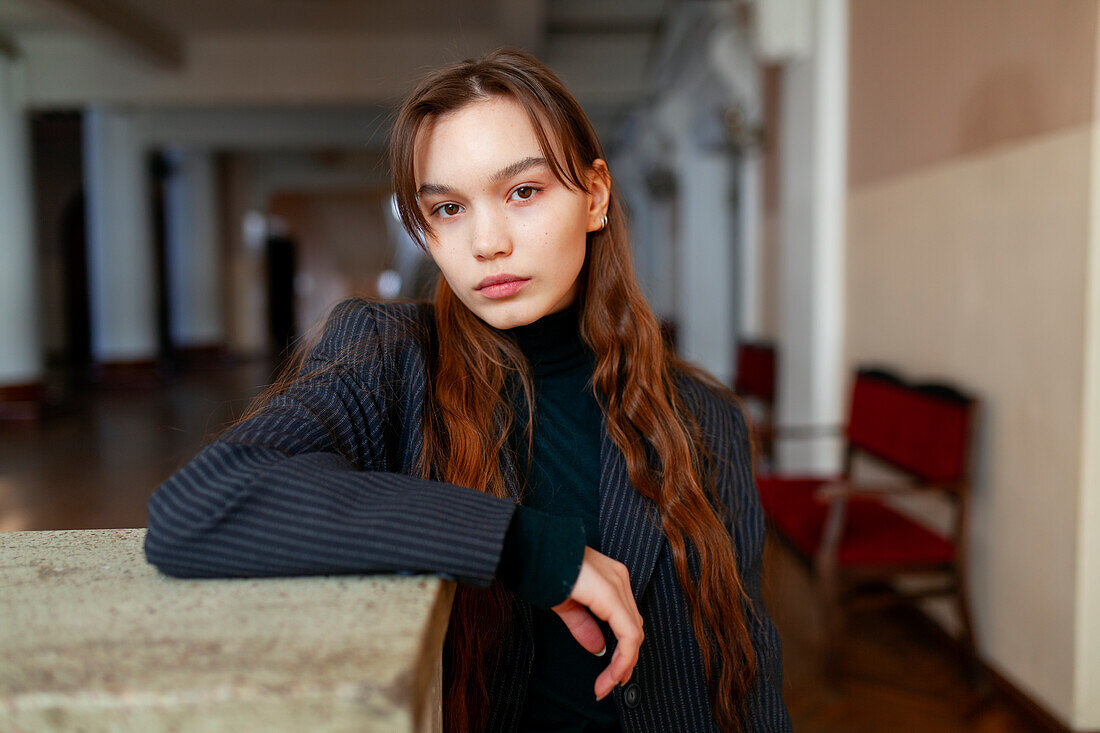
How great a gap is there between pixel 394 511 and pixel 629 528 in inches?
18.5

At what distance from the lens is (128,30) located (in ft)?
25.1

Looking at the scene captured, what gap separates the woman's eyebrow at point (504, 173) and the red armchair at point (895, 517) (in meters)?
1.84

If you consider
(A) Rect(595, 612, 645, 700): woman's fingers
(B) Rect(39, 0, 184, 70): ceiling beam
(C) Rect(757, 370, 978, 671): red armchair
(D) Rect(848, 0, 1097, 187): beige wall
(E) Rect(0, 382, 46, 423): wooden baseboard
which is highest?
(B) Rect(39, 0, 184, 70): ceiling beam

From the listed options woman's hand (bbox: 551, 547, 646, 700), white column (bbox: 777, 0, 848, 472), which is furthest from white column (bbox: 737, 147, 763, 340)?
woman's hand (bbox: 551, 547, 646, 700)

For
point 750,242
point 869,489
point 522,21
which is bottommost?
point 869,489

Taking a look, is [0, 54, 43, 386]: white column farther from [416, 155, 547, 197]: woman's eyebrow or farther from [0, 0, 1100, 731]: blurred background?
[416, 155, 547, 197]: woman's eyebrow

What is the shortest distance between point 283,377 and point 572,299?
45 cm

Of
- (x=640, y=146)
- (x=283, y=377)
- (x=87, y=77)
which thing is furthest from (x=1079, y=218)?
(x=87, y=77)

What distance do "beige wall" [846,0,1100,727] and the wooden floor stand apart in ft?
0.82

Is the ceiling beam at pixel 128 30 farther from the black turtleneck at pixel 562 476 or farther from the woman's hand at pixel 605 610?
the woman's hand at pixel 605 610

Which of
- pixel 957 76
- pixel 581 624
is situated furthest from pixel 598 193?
pixel 957 76

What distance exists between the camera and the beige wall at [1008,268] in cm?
229

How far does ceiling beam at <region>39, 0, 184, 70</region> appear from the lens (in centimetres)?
672

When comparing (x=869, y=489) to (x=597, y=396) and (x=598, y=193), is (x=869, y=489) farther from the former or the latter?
(x=598, y=193)
